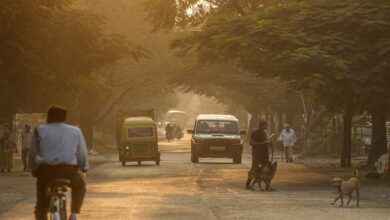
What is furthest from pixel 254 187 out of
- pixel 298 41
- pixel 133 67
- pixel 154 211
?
pixel 133 67

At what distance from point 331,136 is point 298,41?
2888cm

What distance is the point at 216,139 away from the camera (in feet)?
A: 147

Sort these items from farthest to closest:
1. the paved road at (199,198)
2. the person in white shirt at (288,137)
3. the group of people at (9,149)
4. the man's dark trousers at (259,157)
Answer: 1. the person in white shirt at (288,137)
2. the group of people at (9,149)
3. the man's dark trousers at (259,157)
4. the paved road at (199,198)

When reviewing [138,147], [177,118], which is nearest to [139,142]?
[138,147]

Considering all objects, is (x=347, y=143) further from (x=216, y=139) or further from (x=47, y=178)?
(x=47, y=178)

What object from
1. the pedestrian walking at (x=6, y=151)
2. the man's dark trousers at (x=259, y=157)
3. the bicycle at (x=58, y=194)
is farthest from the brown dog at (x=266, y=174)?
the bicycle at (x=58, y=194)

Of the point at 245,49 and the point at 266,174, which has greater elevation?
the point at 245,49

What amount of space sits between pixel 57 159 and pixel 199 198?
36.8 feet

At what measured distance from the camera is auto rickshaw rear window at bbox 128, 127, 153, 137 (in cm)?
4544

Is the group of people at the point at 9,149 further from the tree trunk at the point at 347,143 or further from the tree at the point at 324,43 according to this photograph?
the tree trunk at the point at 347,143

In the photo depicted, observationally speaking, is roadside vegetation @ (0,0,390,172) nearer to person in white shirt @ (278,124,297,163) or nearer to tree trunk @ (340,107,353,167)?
tree trunk @ (340,107,353,167)

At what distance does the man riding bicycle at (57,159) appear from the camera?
40.9ft

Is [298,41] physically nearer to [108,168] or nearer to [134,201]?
[134,201]

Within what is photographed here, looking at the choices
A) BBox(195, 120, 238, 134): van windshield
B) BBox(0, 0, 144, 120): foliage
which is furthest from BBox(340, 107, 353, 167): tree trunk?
BBox(0, 0, 144, 120): foliage
